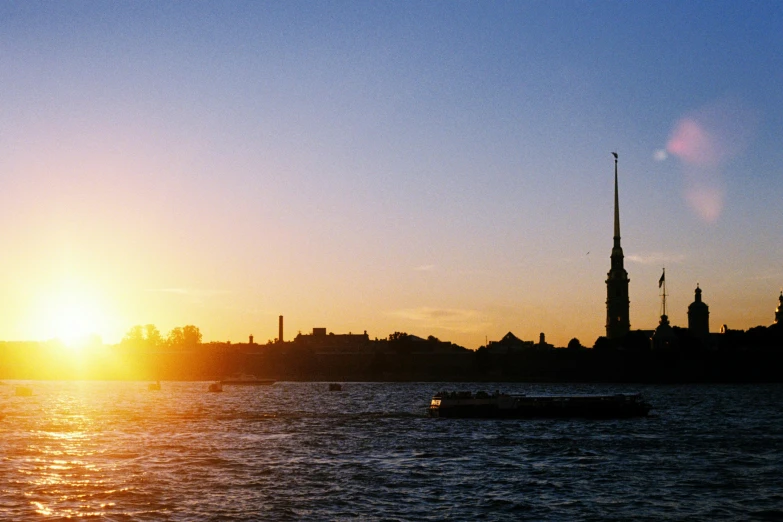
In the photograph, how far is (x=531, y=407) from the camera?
253ft

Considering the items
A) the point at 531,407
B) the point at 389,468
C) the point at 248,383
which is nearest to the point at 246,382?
the point at 248,383

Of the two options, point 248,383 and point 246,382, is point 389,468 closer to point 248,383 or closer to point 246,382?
point 246,382

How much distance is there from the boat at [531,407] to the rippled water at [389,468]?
2.28m

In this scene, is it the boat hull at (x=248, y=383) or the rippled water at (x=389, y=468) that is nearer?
the rippled water at (x=389, y=468)

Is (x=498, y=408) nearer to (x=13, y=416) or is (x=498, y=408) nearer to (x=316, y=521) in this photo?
(x=13, y=416)

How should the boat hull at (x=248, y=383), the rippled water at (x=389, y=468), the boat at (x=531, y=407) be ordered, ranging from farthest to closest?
the boat hull at (x=248, y=383) < the boat at (x=531, y=407) < the rippled water at (x=389, y=468)

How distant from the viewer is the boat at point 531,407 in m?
76.1

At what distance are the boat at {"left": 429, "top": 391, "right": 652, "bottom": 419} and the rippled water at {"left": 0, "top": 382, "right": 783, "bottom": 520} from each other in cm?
228

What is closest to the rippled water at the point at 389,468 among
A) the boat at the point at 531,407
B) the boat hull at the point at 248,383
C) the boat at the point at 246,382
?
the boat at the point at 531,407

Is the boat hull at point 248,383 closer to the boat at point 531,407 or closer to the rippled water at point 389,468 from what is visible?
the rippled water at point 389,468

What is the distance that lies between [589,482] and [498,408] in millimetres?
37664

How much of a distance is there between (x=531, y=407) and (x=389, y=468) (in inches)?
1416

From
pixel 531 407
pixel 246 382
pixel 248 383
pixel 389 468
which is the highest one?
pixel 531 407

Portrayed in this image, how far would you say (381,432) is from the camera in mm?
62125
